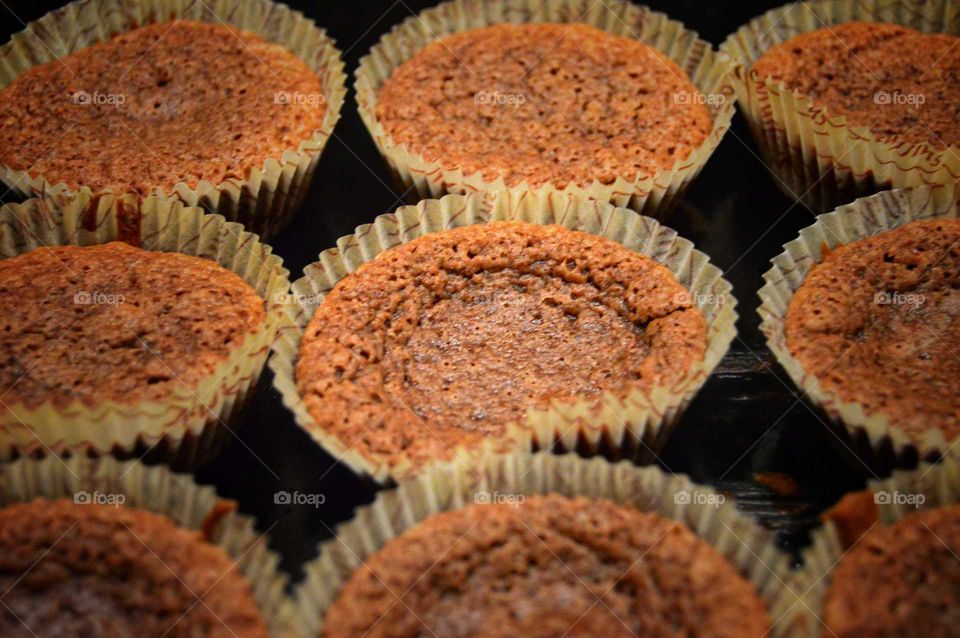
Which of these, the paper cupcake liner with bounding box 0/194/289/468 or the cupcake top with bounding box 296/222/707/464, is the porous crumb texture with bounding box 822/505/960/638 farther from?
the paper cupcake liner with bounding box 0/194/289/468

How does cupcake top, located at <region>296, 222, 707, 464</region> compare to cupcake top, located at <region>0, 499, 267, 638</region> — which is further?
cupcake top, located at <region>296, 222, 707, 464</region>

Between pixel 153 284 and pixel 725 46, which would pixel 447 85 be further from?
pixel 153 284

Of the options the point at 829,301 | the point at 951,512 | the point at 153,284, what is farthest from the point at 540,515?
the point at 153,284

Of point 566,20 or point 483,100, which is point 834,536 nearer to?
point 483,100

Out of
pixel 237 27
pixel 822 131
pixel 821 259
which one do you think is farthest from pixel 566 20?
pixel 821 259

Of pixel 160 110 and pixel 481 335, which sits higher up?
pixel 160 110

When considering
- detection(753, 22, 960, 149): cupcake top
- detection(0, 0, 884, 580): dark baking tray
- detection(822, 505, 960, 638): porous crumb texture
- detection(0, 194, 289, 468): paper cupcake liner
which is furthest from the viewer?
detection(753, 22, 960, 149): cupcake top

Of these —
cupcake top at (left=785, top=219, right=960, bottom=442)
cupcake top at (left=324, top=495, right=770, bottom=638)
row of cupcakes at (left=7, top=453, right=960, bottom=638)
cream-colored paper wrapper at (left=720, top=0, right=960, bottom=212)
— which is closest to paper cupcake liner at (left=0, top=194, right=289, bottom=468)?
row of cupcakes at (left=7, top=453, right=960, bottom=638)
